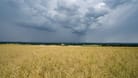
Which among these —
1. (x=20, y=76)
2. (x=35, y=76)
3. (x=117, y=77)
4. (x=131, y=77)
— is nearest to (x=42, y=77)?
(x=35, y=76)

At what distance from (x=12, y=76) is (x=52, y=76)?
1.23 m

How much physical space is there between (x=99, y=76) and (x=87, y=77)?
38 cm

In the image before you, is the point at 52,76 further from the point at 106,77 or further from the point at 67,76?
the point at 106,77

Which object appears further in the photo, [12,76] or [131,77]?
[131,77]

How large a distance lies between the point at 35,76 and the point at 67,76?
Result: 0.98 m

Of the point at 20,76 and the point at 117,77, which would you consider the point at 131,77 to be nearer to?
the point at 117,77

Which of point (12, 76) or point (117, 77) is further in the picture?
point (117, 77)

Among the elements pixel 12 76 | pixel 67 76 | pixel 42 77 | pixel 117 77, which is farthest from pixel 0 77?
pixel 117 77

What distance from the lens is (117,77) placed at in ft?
20.0

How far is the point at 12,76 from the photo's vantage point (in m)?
5.69

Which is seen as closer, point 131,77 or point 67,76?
point 67,76

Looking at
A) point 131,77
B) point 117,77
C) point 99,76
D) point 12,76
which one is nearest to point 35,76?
point 12,76

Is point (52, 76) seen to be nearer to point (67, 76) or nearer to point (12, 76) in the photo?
point (67, 76)

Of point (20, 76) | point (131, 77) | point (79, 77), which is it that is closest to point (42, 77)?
point (20, 76)
